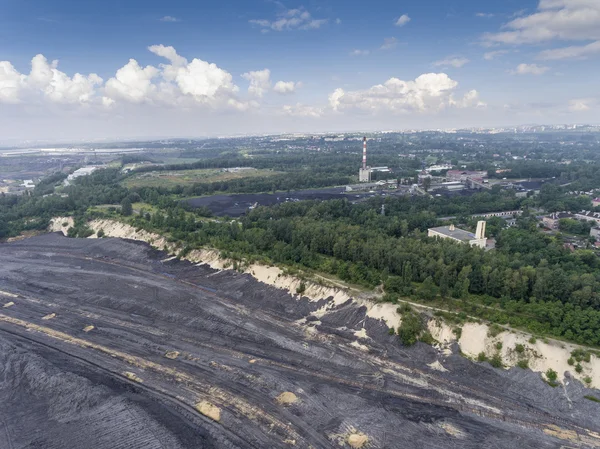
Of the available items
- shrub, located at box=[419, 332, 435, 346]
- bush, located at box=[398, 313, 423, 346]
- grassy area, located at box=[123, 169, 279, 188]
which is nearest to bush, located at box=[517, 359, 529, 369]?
shrub, located at box=[419, 332, 435, 346]

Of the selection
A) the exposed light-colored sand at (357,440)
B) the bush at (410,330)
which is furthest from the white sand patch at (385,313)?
the exposed light-colored sand at (357,440)

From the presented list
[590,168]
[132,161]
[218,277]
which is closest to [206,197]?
[218,277]

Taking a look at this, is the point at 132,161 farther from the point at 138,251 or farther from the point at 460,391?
the point at 460,391

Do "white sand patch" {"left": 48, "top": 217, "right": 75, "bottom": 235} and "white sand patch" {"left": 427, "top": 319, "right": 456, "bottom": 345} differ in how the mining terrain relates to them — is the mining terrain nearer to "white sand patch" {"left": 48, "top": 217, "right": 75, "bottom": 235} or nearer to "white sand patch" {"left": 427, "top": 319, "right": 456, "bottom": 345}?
"white sand patch" {"left": 427, "top": 319, "right": 456, "bottom": 345}

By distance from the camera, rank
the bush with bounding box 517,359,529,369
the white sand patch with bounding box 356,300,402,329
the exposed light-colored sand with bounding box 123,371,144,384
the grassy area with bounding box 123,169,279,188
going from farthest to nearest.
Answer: the grassy area with bounding box 123,169,279,188, the white sand patch with bounding box 356,300,402,329, the exposed light-colored sand with bounding box 123,371,144,384, the bush with bounding box 517,359,529,369

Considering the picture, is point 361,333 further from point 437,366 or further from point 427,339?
point 437,366

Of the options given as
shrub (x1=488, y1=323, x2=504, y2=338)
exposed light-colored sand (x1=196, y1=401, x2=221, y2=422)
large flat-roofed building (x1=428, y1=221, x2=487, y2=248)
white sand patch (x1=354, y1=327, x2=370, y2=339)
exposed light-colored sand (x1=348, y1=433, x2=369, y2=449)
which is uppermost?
large flat-roofed building (x1=428, y1=221, x2=487, y2=248)

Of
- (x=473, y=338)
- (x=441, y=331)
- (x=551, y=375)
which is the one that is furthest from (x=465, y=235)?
(x=551, y=375)
